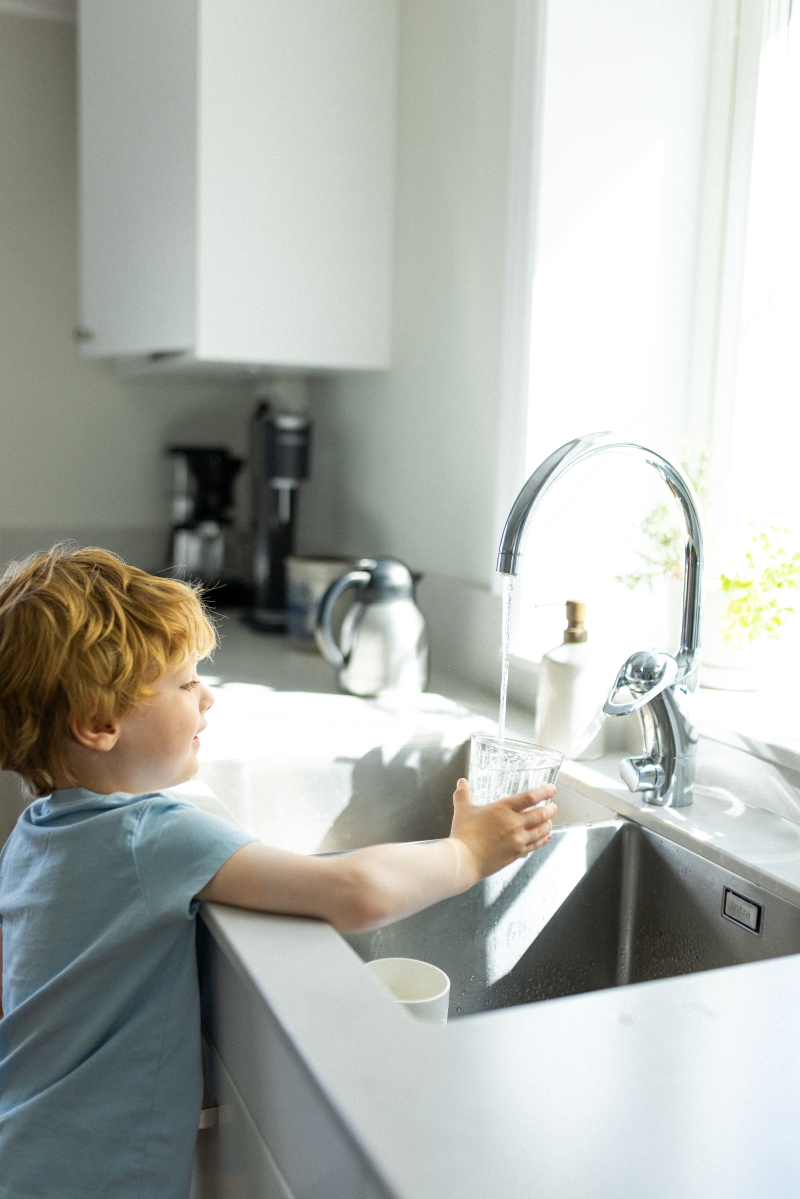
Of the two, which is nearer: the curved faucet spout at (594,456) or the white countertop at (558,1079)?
the white countertop at (558,1079)

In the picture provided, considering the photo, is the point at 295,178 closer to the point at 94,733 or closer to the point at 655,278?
the point at 655,278

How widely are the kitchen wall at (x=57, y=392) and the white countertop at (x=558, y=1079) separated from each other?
202cm

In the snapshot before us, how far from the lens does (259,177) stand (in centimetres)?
175

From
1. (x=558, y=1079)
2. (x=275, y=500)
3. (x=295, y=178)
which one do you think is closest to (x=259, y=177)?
(x=295, y=178)

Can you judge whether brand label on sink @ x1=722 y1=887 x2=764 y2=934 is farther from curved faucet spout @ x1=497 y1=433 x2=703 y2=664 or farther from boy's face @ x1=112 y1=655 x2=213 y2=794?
boy's face @ x1=112 y1=655 x2=213 y2=794

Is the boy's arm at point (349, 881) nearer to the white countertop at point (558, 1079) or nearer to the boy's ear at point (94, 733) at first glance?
the white countertop at point (558, 1079)

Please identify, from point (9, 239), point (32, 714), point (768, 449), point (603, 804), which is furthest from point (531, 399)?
point (9, 239)

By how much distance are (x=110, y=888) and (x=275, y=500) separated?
57.9 inches

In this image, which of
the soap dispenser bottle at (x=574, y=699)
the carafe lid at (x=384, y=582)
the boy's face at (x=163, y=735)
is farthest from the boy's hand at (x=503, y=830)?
the carafe lid at (x=384, y=582)

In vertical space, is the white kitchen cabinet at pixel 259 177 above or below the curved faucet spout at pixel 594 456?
above

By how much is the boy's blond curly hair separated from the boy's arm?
0.17 m

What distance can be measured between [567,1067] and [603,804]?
1.88 feet

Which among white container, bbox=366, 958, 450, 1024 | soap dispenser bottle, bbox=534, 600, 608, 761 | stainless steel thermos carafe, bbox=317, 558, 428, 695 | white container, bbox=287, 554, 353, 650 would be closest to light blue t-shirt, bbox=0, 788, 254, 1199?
white container, bbox=366, 958, 450, 1024

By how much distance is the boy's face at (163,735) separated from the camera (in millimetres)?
885
